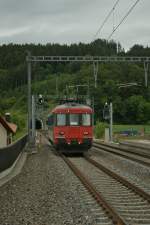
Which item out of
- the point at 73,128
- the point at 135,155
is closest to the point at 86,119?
the point at 73,128

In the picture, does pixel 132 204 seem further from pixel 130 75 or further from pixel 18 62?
pixel 18 62

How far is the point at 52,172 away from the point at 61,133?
10.6 metres

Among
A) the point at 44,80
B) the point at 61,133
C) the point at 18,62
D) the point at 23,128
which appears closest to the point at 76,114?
the point at 61,133

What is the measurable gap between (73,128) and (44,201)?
19.9 metres

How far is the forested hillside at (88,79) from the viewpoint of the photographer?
88.1m

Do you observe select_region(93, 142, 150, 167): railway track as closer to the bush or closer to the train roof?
the train roof

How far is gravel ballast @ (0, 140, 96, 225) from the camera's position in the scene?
9.87m

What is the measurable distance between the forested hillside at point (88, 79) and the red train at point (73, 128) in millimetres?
26310

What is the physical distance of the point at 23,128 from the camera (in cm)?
10419

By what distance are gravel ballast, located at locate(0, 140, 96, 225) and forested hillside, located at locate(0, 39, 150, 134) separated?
136 feet

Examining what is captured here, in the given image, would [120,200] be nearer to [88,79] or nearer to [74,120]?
[74,120]

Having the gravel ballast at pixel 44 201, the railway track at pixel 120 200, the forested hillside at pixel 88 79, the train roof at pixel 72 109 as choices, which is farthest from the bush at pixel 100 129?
the railway track at pixel 120 200

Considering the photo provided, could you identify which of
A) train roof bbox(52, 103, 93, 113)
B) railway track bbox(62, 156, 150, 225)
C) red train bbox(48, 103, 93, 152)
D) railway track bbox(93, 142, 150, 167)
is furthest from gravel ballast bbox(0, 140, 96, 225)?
train roof bbox(52, 103, 93, 113)

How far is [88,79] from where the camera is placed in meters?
77.8
